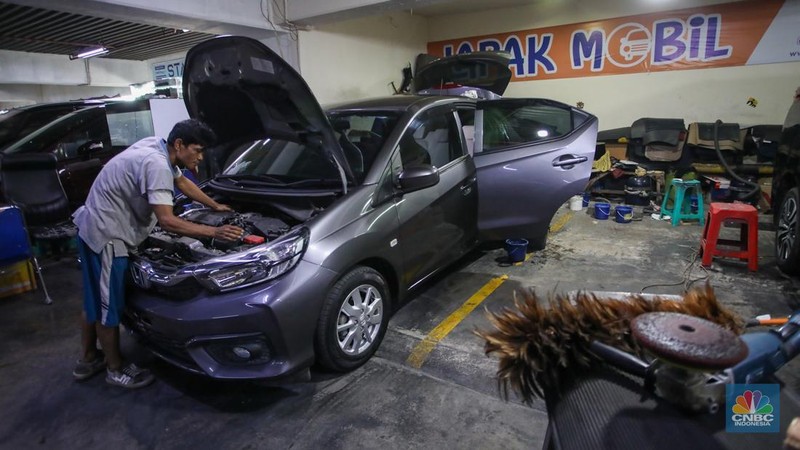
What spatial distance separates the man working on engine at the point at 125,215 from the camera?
2330 mm

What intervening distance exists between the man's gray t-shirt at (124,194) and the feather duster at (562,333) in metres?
1.98

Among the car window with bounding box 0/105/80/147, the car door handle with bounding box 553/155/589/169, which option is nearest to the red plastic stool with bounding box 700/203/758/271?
the car door handle with bounding box 553/155/589/169

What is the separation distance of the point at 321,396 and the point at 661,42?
7.94m

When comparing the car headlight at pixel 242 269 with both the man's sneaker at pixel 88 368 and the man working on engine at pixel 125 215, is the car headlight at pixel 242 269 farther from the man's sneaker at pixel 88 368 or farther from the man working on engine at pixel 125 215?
the man's sneaker at pixel 88 368

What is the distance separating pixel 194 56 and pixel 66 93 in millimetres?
14217

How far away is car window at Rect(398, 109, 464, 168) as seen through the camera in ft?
9.79

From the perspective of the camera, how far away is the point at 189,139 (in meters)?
2.43

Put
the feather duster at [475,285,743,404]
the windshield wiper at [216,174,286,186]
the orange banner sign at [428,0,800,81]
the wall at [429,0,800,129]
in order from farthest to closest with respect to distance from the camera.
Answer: the wall at [429,0,800,129]
the orange banner sign at [428,0,800,81]
the windshield wiper at [216,174,286,186]
the feather duster at [475,285,743,404]

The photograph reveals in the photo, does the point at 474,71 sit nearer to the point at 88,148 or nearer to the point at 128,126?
the point at 128,126

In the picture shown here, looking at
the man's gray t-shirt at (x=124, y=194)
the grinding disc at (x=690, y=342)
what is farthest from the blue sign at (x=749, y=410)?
the man's gray t-shirt at (x=124, y=194)

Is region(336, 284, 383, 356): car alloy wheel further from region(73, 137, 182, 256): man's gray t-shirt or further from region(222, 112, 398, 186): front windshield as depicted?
region(73, 137, 182, 256): man's gray t-shirt

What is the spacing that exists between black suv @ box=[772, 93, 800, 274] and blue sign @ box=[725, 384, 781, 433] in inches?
136

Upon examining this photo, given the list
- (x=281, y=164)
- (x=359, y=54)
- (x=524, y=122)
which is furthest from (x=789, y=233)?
(x=359, y=54)

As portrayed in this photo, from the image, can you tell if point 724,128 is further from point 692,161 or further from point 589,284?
point 589,284
